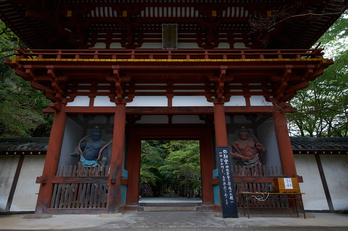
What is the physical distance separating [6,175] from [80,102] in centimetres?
411

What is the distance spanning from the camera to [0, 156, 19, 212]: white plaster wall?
7.46 meters

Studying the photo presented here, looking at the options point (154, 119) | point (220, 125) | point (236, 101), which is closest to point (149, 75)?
point (220, 125)

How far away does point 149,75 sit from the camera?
266 inches

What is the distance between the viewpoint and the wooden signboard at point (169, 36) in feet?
25.8

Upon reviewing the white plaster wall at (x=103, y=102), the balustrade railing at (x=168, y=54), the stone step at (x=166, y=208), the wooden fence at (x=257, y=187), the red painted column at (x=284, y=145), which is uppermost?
the balustrade railing at (x=168, y=54)

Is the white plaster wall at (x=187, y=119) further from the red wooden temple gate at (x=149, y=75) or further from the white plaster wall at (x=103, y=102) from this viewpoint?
the white plaster wall at (x=103, y=102)

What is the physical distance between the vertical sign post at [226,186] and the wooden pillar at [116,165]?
2993 mm

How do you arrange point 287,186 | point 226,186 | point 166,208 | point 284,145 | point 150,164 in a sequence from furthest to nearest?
point 150,164, point 166,208, point 284,145, point 226,186, point 287,186

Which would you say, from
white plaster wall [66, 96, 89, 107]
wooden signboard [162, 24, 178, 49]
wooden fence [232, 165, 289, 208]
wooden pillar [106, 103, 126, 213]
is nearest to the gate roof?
wooden signboard [162, 24, 178, 49]

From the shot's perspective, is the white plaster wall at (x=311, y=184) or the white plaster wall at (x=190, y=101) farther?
the white plaster wall at (x=311, y=184)

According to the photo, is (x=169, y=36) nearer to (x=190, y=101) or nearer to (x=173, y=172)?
(x=190, y=101)

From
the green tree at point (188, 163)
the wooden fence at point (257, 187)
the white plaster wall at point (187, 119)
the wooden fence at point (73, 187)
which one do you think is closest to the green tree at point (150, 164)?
the green tree at point (188, 163)

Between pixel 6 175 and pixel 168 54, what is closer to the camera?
pixel 168 54

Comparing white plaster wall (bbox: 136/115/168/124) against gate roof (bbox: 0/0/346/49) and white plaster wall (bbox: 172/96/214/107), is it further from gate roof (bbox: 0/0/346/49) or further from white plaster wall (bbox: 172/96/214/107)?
gate roof (bbox: 0/0/346/49)
